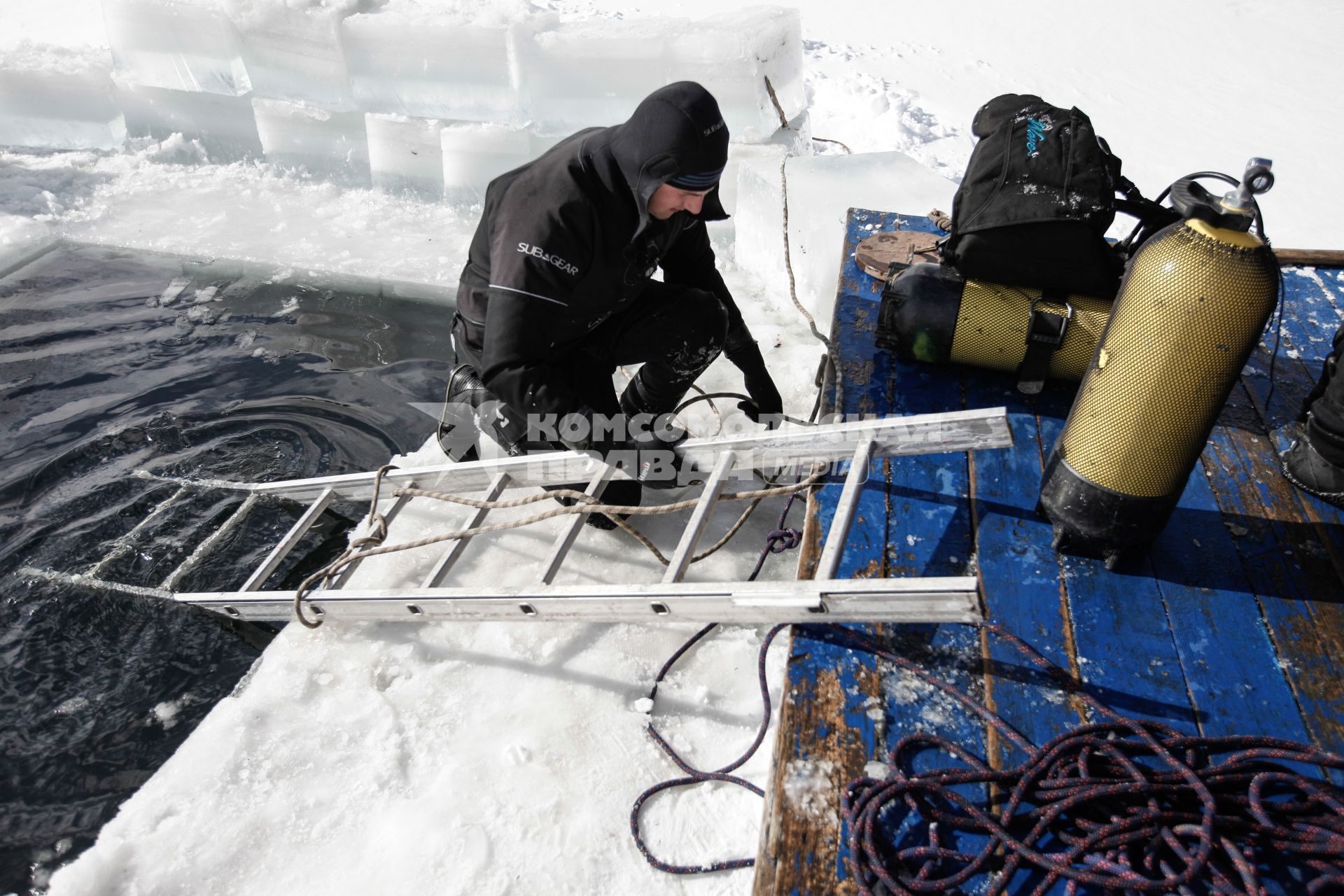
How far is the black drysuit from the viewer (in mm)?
2578

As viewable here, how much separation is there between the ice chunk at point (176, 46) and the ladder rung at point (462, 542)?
6.36 m

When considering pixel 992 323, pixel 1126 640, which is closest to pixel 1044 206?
pixel 992 323

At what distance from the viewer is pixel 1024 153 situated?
9.48ft

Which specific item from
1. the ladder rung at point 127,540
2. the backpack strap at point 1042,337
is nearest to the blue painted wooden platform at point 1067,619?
the backpack strap at point 1042,337

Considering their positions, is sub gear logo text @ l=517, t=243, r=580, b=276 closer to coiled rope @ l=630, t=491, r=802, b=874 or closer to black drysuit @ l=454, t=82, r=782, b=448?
black drysuit @ l=454, t=82, r=782, b=448

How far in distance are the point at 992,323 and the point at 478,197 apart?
4739 millimetres

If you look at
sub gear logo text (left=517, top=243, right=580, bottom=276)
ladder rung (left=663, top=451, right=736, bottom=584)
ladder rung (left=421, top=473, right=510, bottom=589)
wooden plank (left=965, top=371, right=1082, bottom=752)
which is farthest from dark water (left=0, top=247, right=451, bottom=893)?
wooden plank (left=965, top=371, right=1082, bottom=752)

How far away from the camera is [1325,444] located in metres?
2.60

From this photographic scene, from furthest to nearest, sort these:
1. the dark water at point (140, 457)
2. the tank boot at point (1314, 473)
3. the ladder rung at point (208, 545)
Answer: the ladder rung at point (208, 545), the dark water at point (140, 457), the tank boot at point (1314, 473)

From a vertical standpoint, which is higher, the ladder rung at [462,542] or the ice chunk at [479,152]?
the ice chunk at [479,152]

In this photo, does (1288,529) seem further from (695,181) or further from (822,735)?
(695,181)

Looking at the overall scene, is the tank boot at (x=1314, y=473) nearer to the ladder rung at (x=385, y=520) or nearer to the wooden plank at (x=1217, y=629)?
the wooden plank at (x=1217, y=629)

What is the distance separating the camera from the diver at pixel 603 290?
261 centimetres

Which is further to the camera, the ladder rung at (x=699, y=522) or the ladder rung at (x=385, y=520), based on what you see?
the ladder rung at (x=385, y=520)
